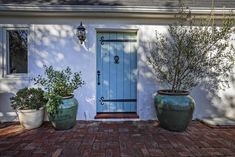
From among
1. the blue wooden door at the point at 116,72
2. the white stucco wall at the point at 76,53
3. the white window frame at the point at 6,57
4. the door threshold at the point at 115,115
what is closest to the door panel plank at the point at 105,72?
the blue wooden door at the point at 116,72

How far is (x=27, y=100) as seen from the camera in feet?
16.3

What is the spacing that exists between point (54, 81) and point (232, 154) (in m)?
3.75

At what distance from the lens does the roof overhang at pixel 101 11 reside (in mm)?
5219

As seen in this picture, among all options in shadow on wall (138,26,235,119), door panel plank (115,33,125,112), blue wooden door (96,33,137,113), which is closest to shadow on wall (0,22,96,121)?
blue wooden door (96,33,137,113)

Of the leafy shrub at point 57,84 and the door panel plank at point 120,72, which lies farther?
the door panel plank at point 120,72

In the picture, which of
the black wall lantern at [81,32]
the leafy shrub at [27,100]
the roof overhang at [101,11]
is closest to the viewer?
the leafy shrub at [27,100]

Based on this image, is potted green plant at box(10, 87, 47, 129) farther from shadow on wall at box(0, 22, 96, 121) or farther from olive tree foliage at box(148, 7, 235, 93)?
olive tree foliage at box(148, 7, 235, 93)

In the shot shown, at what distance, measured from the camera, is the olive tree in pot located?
191 inches

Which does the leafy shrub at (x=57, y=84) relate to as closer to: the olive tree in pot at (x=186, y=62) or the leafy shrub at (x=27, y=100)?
the leafy shrub at (x=27, y=100)

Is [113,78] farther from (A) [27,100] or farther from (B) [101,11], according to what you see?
(A) [27,100]

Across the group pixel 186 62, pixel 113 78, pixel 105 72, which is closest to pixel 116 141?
pixel 113 78

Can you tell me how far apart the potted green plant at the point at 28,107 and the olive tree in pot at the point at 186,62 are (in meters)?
2.68

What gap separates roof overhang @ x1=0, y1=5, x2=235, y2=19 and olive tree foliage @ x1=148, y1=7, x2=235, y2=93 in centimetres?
20

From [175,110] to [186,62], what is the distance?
1.18m
